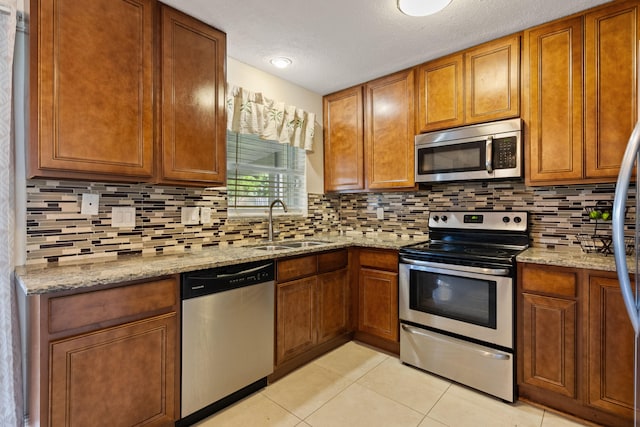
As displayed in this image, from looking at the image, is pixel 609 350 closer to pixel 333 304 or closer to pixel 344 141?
pixel 333 304

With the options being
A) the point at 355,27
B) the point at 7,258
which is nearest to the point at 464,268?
the point at 355,27

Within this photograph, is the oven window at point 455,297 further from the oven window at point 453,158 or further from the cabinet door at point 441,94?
the cabinet door at point 441,94

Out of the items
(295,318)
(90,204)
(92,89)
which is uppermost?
(92,89)

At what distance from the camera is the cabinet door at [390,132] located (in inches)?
105

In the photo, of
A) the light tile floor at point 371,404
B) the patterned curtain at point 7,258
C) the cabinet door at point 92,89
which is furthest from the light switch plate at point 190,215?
the light tile floor at point 371,404

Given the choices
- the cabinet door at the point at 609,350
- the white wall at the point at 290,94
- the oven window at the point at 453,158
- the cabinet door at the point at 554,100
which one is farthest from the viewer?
the white wall at the point at 290,94

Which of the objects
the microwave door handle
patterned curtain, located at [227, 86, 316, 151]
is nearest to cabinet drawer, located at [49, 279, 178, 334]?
patterned curtain, located at [227, 86, 316, 151]

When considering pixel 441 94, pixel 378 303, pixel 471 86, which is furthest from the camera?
pixel 378 303

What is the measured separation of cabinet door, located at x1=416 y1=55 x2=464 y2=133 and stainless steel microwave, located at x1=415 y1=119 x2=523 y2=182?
84 millimetres

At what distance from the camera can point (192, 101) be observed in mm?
1956

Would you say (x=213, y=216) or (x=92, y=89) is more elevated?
(x=92, y=89)

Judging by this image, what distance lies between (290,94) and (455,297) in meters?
2.22

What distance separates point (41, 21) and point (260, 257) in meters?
1.54

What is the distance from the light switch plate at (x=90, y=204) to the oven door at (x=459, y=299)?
203 centimetres
